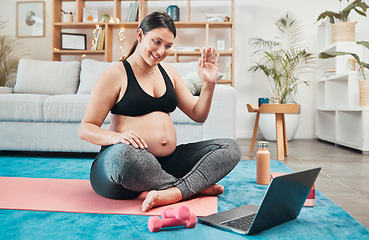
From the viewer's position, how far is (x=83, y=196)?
1486 millimetres

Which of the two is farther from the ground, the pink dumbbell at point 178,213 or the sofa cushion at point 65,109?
the sofa cushion at point 65,109

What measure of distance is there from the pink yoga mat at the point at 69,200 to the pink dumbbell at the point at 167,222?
14 centimetres

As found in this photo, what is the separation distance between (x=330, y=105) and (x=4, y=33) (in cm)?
444

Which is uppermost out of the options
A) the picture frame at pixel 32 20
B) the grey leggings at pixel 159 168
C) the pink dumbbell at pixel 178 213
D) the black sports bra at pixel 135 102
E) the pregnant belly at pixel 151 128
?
the picture frame at pixel 32 20

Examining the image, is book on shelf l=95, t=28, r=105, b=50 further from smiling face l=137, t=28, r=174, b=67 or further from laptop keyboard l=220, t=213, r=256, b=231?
laptop keyboard l=220, t=213, r=256, b=231

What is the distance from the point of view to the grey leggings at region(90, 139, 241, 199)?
49.2 inches

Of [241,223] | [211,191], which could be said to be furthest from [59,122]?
[241,223]

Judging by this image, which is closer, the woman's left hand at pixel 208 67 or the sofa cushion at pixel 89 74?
the woman's left hand at pixel 208 67

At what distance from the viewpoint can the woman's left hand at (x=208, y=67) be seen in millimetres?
1430

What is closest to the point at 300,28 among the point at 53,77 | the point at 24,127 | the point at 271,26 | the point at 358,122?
the point at 271,26

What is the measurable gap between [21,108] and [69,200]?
1.63 m

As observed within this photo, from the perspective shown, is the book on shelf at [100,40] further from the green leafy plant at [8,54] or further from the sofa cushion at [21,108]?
the sofa cushion at [21,108]

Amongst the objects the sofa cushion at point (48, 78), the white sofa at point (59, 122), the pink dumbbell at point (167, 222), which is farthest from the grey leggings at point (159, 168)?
the sofa cushion at point (48, 78)

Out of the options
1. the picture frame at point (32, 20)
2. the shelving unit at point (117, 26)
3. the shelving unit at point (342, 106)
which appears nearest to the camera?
the shelving unit at point (342, 106)
